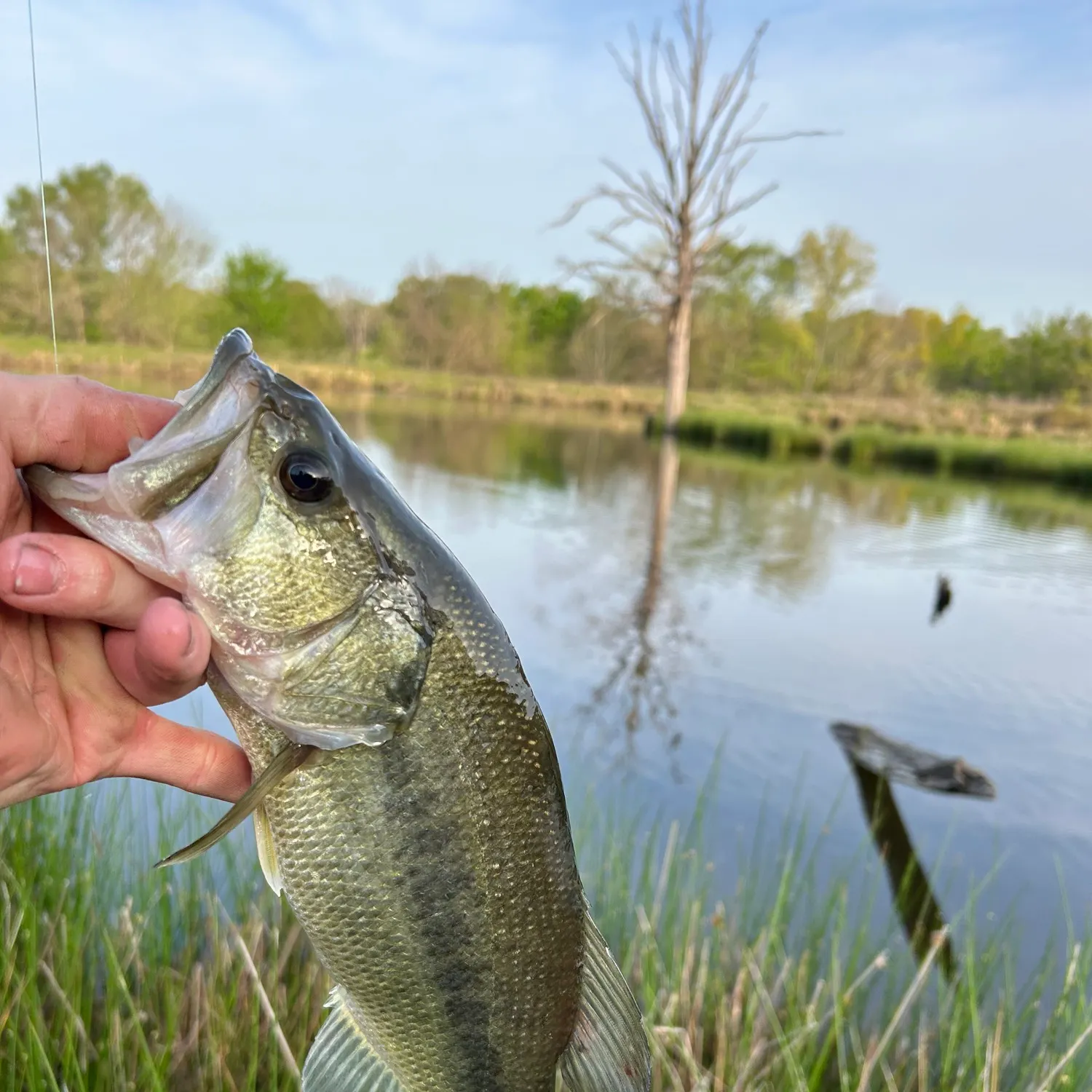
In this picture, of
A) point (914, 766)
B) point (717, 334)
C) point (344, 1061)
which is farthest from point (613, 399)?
point (344, 1061)

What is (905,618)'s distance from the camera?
10242 mm

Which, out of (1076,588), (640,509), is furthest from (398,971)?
(640,509)

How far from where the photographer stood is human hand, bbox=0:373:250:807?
129 centimetres

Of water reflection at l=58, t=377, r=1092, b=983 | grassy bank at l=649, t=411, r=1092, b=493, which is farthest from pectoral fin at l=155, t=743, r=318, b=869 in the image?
grassy bank at l=649, t=411, r=1092, b=493

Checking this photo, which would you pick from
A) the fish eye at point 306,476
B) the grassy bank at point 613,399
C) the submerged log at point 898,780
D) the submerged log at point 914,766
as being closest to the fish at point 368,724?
the fish eye at point 306,476

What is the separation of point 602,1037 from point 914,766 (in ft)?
15.8

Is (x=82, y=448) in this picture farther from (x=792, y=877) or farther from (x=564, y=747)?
(x=564, y=747)

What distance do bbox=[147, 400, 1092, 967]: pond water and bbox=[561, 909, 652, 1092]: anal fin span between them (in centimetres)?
286

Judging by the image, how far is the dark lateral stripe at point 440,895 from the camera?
1387 millimetres

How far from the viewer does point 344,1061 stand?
5.08ft

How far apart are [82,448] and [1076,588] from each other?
45.2 feet

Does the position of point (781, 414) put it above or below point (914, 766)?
above

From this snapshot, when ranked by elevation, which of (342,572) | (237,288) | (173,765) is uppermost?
(237,288)

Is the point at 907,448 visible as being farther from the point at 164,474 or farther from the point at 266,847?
the point at 164,474
